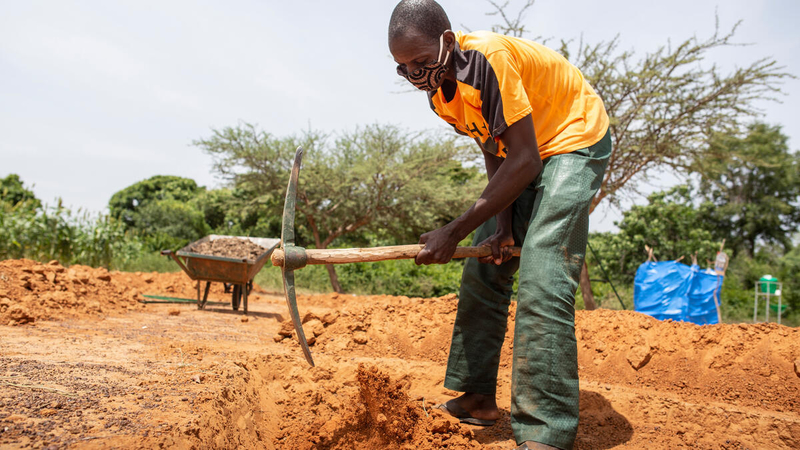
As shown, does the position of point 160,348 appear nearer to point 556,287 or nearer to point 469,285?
point 469,285

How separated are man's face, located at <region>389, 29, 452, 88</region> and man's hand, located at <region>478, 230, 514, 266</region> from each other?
0.86 metres

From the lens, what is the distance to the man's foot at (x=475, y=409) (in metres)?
2.45

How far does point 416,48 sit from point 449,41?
5.4 inches

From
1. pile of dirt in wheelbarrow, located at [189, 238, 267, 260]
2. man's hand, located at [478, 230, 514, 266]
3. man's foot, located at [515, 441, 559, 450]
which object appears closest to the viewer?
man's foot, located at [515, 441, 559, 450]

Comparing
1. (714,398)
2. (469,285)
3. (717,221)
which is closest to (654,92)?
(714,398)

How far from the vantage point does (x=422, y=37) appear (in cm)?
199

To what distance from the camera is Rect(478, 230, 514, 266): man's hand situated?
90.0 inches

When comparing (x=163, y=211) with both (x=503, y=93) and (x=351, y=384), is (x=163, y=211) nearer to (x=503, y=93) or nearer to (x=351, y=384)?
(x=351, y=384)

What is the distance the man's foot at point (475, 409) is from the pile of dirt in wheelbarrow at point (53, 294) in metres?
3.56

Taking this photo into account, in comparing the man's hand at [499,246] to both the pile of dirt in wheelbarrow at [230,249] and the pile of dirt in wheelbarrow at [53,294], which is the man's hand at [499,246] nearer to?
the pile of dirt in wheelbarrow at [53,294]

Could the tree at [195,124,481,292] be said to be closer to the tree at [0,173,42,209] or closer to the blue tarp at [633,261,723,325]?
the blue tarp at [633,261,723,325]

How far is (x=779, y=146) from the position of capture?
22.1 m

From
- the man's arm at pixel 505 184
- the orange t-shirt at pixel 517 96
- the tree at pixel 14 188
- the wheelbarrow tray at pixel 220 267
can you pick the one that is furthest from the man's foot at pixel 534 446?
the tree at pixel 14 188

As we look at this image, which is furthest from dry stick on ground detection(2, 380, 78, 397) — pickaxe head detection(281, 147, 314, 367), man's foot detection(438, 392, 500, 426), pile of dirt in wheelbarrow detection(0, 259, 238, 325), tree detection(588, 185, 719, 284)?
tree detection(588, 185, 719, 284)
